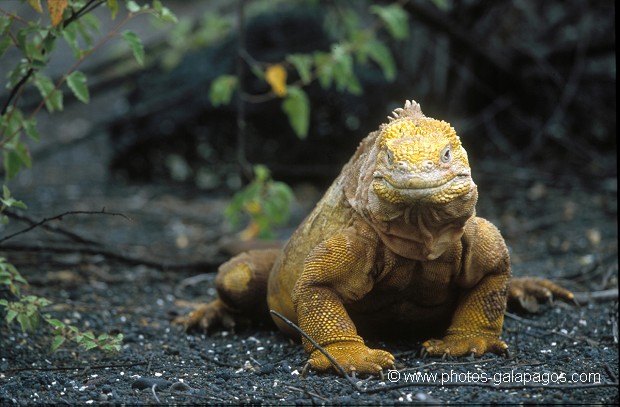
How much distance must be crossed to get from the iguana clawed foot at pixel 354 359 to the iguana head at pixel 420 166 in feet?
2.65

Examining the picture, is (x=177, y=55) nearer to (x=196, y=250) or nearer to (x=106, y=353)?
(x=196, y=250)

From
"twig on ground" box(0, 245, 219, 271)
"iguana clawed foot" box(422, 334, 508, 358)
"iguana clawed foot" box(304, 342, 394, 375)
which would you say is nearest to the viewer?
"iguana clawed foot" box(304, 342, 394, 375)

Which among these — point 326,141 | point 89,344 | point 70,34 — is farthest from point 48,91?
point 326,141

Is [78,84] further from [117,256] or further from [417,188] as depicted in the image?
[417,188]

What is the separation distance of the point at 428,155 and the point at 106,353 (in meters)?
2.40

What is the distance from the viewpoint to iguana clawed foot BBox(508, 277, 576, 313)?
541cm

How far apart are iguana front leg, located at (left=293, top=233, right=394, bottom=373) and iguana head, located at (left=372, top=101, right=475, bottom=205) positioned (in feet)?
1.59

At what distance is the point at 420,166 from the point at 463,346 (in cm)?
120

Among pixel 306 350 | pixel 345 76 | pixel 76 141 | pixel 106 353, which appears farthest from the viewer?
pixel 76 141

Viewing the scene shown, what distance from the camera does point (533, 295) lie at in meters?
5.47

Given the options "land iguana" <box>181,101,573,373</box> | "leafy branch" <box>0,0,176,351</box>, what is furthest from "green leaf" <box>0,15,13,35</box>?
"land iguana" <box>181,101,573,373</box>

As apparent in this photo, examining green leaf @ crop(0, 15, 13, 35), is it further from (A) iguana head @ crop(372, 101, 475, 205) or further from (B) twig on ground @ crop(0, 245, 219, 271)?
(A) iguana head @ crop(372, 101, 475, 205)

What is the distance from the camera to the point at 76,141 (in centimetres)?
1069

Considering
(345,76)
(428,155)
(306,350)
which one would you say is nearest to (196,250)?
(345,76)
